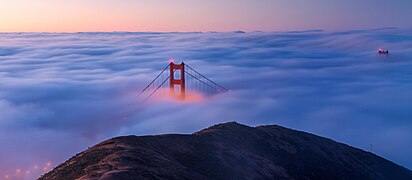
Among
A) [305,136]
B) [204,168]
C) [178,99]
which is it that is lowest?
[178,99]

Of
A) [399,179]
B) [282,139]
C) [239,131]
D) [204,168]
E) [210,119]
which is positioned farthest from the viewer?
[210,119]

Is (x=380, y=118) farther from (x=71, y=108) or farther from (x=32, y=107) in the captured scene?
(x=32, y=107)

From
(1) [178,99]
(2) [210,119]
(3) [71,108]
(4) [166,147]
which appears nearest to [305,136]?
(4) [166,147]

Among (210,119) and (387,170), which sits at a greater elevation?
(387,170)

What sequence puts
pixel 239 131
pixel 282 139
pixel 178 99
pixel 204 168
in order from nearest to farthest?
pixel 204 168 < pixel 239 131 < pixel 282 139 < pixel 178 99

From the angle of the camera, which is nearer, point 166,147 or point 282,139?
point 166,147

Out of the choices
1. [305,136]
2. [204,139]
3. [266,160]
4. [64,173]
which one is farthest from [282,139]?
[64,173]

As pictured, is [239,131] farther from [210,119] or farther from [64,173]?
[210,119]
